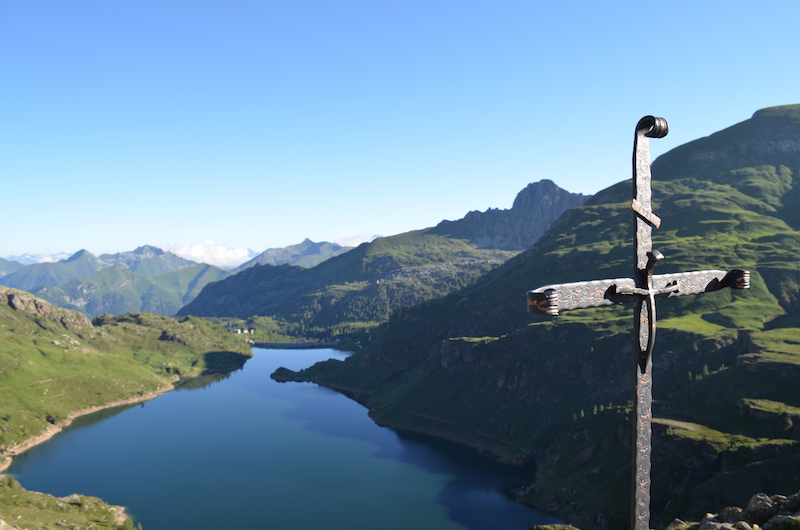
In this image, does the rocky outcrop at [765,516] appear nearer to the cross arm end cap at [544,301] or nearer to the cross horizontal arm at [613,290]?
the cross horizontal arm at [613,290]

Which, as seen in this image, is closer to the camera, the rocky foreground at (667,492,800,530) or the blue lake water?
the rocky foreground at (667,492,800,530)

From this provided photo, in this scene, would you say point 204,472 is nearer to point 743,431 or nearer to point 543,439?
point 543,439

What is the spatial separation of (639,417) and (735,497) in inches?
4557

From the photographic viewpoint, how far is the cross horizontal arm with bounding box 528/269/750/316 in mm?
8805

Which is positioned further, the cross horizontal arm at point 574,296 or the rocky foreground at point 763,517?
the rocky foreground at point 763,517

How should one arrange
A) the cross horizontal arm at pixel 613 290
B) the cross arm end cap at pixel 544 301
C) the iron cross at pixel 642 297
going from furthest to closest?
the iron cross at pixel 642 297 → the cross horizontal arm at pixel 613 290 → the cross arm end cap at pixel 544 301

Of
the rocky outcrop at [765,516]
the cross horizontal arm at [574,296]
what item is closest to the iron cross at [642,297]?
the cross horizontal arm at [574,296]

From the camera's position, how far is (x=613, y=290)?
10188 mm

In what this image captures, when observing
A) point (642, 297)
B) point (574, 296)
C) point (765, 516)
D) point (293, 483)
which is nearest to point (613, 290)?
point (642, 297)

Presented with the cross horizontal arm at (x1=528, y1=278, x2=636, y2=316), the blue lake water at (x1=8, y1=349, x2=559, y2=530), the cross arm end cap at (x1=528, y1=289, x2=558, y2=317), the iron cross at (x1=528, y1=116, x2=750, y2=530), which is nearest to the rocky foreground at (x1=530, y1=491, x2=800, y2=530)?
the iron cross at (x1=528, y1=116, x2=750, y2=530)

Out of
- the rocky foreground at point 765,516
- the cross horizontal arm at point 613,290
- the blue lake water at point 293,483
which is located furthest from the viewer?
the blue lake water at point 293,483

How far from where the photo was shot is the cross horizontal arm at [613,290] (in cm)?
880

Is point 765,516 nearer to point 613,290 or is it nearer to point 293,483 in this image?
point 613,290

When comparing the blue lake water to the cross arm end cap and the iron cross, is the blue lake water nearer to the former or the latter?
the iron cross
